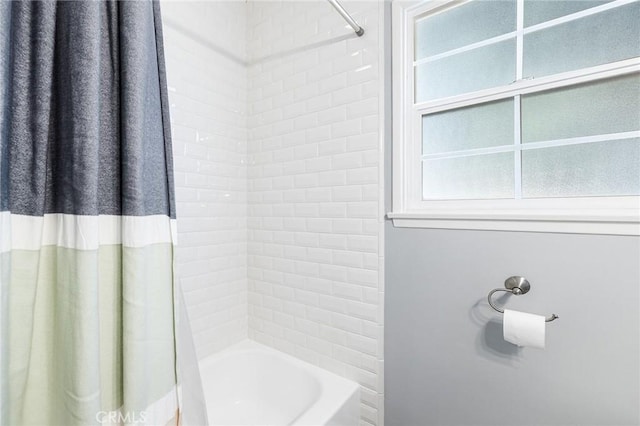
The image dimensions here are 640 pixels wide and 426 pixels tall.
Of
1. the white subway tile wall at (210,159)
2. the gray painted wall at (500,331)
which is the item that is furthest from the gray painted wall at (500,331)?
the white subway tile wall at (210,159)

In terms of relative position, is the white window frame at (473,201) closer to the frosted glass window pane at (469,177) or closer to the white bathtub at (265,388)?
the frosted glass window pane at (469,177)

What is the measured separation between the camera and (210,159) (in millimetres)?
1783

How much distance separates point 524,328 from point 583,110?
0.80 m

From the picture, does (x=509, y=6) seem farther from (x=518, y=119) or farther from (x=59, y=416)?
(x=59, y=416)

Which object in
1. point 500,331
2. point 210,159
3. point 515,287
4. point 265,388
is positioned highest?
point 210,159

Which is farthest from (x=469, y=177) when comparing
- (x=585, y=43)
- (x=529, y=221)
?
(x=585, y=43)

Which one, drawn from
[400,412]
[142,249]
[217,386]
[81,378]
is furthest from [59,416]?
[400,412]

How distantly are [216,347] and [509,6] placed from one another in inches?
85.3

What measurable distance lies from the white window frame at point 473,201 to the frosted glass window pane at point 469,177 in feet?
0.13

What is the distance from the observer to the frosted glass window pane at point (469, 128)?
4.26ft

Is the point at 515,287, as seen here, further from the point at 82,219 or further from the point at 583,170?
the point at 82,219

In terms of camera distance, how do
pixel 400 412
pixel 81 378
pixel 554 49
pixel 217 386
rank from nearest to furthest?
pixel 81 378 < pixel 554 49 < pixel 400 412 < pixel 217 386

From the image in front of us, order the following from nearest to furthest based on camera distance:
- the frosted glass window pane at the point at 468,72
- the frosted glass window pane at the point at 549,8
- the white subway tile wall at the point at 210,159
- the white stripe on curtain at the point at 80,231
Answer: the white stripe on curtain at the point at 80,231 < the frosted glass window pane at the point at 549,8 < the frosted glass window pane at the point at 468,72 < the white subway tile wall at the point at 210,159

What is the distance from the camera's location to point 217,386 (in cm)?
171
